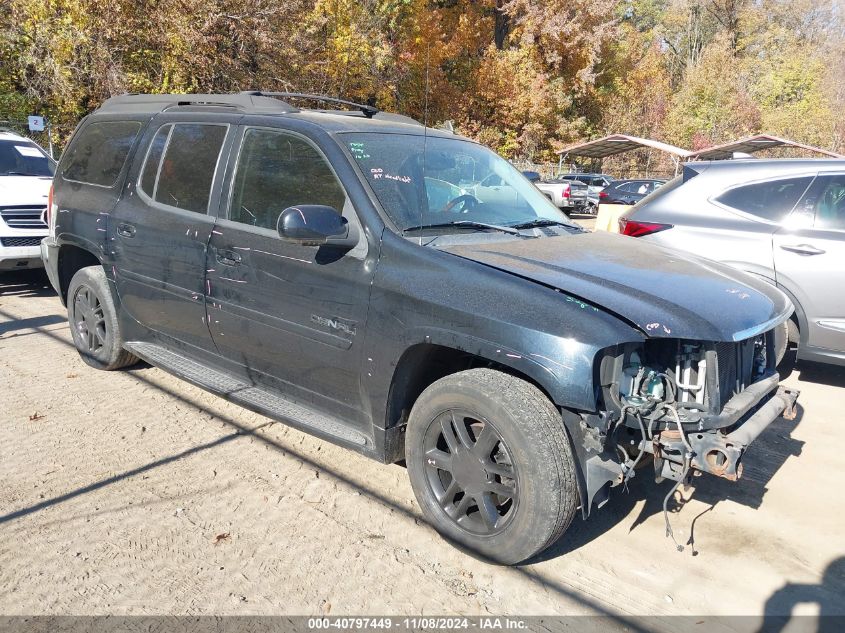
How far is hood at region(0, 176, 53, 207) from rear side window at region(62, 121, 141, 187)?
2.84 meters

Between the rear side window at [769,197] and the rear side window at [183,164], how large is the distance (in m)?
4.14

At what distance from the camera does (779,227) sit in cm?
551

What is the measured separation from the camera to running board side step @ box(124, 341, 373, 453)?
352cm

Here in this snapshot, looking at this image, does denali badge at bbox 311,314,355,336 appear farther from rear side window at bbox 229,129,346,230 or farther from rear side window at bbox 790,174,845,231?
rear side window at bbox 790,174,845,231

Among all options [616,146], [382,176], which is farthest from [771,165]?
[616,146]

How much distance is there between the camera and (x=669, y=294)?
3.06 meters

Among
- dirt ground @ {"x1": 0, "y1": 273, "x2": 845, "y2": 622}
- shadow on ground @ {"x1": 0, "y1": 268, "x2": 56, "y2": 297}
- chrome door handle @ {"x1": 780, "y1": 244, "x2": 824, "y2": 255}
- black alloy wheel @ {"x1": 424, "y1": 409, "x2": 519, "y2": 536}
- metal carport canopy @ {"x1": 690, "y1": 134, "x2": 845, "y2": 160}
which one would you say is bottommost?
dirt ground @ {"x1": 0, "y1": 273, "x2": 845, "y2": 622}

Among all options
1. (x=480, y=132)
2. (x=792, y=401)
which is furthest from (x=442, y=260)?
(x=480, y=132)

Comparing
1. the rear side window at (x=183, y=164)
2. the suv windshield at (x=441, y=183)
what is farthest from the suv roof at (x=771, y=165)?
the rear side window at (x=183, y=164)

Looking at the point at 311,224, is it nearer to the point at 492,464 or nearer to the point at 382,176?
the point at 382,176

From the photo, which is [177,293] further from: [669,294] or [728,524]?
[728,524]

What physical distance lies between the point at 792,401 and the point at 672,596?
1.28 m

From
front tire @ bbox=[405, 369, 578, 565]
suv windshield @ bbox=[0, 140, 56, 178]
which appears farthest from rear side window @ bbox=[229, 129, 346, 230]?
suv windshield @ bbox=[0, 140, 56, 178]

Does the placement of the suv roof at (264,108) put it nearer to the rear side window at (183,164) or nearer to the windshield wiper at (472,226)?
the rear side window at (183,164)
